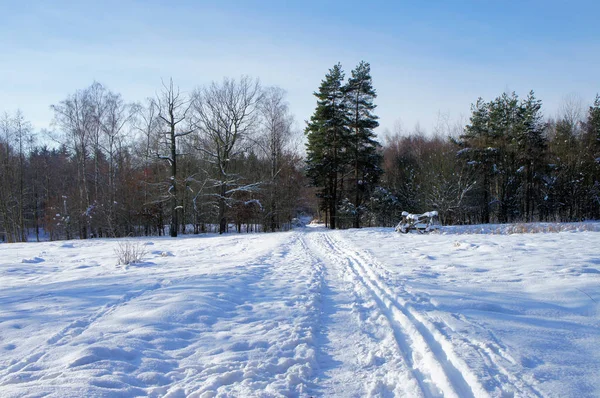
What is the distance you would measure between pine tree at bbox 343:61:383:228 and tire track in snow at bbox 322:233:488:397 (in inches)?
986

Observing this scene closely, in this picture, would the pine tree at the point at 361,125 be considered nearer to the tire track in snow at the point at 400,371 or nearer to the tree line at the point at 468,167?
the tree line at the point at 468,167

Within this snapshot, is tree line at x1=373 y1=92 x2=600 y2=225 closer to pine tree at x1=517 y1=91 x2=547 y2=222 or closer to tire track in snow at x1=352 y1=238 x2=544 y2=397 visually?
pine tree at x1=517 y1=91 x2=547 y2=222

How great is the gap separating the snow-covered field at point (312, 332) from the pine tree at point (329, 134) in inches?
913

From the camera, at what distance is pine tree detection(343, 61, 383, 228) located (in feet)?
96.6

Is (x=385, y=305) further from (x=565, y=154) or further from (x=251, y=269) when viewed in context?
(x=565, y=154)

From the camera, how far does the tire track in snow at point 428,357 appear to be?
2680 millimetres

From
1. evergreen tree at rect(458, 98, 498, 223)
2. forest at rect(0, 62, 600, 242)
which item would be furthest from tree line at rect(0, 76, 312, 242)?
evergreen tree at rect(458, 98, 498, 223)

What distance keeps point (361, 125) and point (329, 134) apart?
9.74ft

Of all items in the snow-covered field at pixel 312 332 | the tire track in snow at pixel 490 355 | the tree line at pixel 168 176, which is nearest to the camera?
the tire track in snow at pixel 490 355

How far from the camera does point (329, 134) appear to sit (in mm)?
30000

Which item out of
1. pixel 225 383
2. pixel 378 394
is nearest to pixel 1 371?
pixel 225 383

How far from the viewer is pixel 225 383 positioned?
285 cm

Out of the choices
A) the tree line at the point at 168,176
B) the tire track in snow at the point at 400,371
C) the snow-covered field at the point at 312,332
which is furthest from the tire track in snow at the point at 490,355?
the tree line at the point at 168,176

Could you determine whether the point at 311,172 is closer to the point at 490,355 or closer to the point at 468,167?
the point at 468,167
